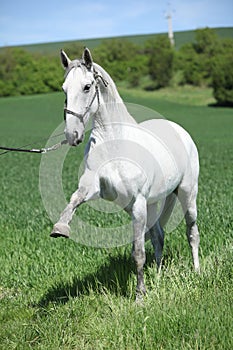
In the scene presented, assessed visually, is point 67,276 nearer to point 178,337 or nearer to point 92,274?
point 92,274

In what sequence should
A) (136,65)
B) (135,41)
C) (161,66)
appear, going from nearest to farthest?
(161,66) → (136,65) → (135,41)

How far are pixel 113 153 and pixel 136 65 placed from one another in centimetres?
7965

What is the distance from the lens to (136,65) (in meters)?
82.6

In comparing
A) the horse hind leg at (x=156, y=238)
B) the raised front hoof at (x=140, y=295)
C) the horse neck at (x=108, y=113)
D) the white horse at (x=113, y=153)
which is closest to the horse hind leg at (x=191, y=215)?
the horse hind leg at (x=156, y=238)

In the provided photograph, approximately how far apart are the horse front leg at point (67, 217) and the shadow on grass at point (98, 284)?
1243mm

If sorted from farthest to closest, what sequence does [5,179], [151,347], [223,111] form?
1. [223,111]
2. [5,179]
3. [151,347]

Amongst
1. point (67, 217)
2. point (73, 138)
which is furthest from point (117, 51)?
point (67, 217)

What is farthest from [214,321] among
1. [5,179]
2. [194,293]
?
[5,179]

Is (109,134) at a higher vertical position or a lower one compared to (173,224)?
higher

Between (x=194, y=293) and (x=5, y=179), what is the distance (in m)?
14.4

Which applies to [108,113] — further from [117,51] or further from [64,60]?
[117,51]

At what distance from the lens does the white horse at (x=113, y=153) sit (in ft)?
14.4

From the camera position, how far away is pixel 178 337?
161 inches

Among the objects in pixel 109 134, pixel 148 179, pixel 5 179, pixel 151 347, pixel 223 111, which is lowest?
pixel 223 111
